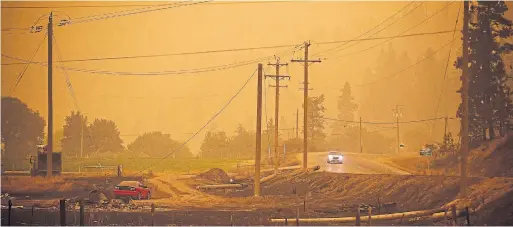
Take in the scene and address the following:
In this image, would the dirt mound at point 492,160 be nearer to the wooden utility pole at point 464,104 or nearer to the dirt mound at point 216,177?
the wooden utility pole at point 464,104

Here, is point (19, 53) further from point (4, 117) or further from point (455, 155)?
point (455, 155)

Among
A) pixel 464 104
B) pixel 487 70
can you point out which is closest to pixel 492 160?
pixel 487 70

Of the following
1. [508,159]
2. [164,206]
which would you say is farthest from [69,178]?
[508,159]

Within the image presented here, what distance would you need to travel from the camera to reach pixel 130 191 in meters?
61.8

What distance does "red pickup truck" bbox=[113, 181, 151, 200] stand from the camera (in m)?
61.4

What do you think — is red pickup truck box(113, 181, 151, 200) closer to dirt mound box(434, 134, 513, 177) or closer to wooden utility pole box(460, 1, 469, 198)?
wooden utility pole box(460, 1, 469, 198)

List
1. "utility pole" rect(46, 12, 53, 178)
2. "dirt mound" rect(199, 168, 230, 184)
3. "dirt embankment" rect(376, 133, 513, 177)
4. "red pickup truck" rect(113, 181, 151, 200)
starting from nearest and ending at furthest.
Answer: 1. "red pickup truck" rect(113, 181, 151, 200)
2. "dirt embankment" rect(376, 133, 513, 177)
3. "utility pole" rect(46, 12, 53, 178)
4. "dirt mound" rect(199, 168, 230, 184)

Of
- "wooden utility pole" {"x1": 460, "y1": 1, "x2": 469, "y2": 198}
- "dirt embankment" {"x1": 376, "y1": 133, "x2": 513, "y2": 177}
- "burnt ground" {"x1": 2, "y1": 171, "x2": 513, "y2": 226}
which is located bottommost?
"burnt ground" {"x1": 2, "y1": 171, "x2": 513, "y2": 226}

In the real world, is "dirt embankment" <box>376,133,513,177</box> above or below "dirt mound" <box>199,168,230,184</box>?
above

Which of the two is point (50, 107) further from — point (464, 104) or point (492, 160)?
point (492, 160)

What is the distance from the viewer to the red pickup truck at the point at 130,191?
61.4 meters

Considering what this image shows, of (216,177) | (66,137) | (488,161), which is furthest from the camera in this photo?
(66,137)

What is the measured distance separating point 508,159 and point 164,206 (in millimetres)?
32053

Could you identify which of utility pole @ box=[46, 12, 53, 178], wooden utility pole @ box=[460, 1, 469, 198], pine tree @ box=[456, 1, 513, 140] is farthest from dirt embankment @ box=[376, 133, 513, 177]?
utility pole @ box=[46, 12, 53, 178]
